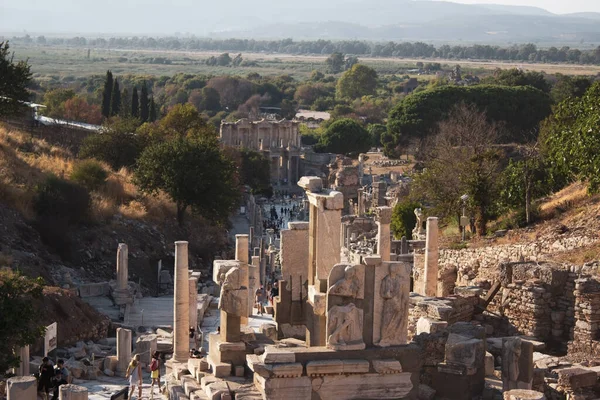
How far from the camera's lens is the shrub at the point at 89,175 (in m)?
45.2

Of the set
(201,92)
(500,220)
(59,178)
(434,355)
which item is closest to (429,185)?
(500,220)

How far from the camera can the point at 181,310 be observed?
22.4 m

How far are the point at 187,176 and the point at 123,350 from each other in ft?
77.1

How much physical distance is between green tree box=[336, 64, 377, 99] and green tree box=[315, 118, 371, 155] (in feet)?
196

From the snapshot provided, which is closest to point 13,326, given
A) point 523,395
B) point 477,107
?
point 523,395

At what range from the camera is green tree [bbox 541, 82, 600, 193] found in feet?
104

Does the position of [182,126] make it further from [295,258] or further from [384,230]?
[295,258]

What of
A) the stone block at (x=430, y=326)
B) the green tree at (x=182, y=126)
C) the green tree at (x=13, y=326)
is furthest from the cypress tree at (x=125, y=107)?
the stone block at (x=430, y=326)

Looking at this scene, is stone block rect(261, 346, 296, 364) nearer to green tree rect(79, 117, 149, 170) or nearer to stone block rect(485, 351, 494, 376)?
stone block rect(485, 351, 494, 376)

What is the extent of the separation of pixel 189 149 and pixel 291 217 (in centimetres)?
2037

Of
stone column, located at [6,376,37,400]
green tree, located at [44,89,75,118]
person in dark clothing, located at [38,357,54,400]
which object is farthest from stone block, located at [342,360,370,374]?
green tree, located at [44,89,75,118]

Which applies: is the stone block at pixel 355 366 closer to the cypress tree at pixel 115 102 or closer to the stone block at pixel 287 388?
the stone block at pixel 287 388

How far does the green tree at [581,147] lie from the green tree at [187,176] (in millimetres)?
14630

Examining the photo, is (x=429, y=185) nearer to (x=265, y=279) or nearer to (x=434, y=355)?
(x=265, y=279)
